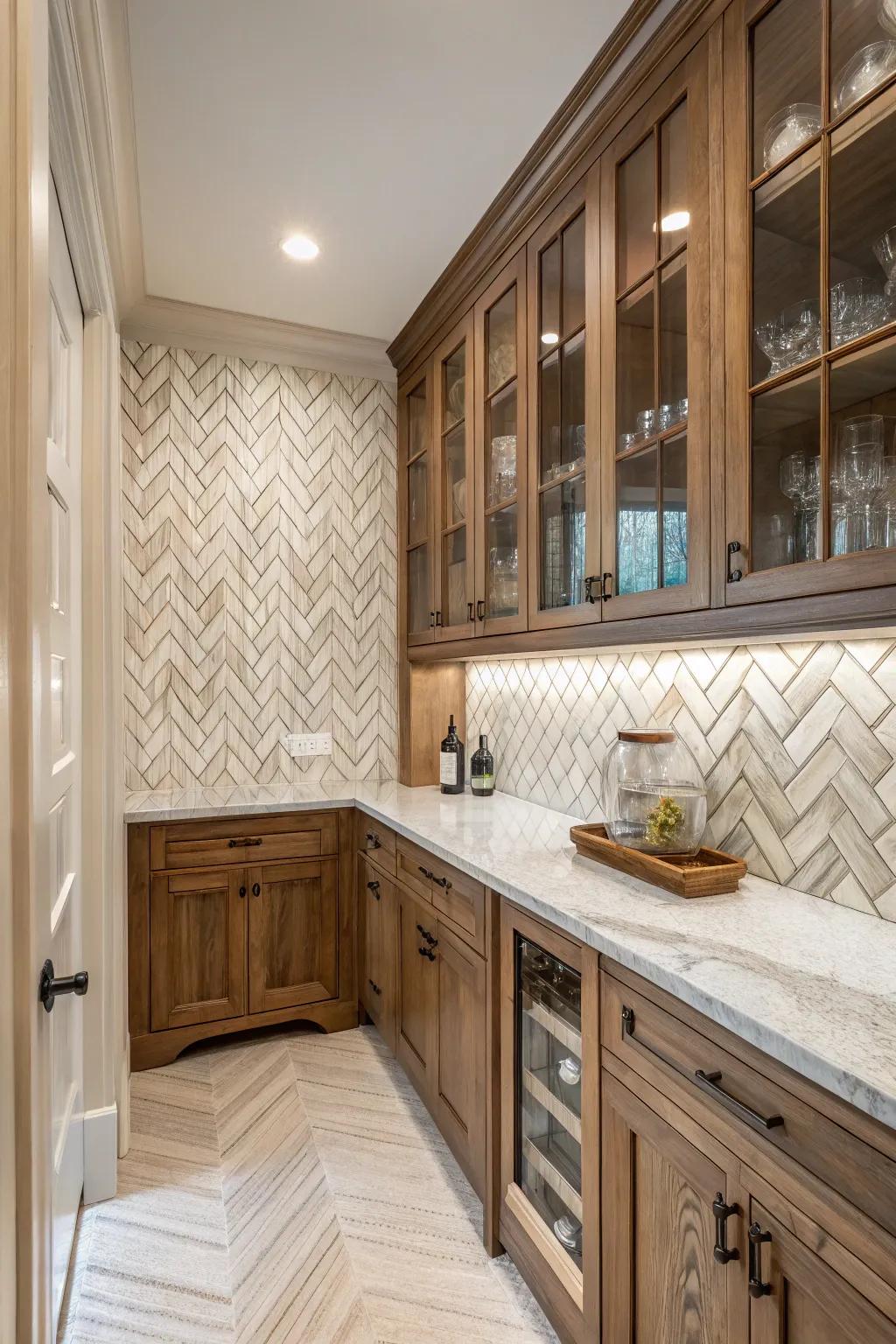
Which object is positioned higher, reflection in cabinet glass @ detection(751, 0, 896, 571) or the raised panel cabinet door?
reflection in cabinet glass @ detection(751, 0, 896, 571)

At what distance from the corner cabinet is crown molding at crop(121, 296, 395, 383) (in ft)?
8.03

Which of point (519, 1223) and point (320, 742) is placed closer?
point (519, 1223)

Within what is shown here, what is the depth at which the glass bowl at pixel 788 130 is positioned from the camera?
1.22 metres

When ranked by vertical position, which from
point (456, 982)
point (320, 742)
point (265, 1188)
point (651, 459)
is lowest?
point (265, 1188)

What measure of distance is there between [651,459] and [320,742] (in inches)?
81.8

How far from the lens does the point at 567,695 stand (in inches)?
96.9

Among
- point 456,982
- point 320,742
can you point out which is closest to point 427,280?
point 320,742

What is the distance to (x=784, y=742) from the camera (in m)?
1.63

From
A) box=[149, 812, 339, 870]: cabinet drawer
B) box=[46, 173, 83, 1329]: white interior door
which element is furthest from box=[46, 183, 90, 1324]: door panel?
box=[149, 812, 339, 870]: cabinet drawer

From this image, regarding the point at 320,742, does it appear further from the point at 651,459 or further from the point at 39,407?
the point at 39,407

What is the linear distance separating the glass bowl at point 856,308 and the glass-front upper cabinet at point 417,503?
184cm

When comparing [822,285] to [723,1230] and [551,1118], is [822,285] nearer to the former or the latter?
[723,1230]

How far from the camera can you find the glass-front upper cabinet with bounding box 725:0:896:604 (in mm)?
1120

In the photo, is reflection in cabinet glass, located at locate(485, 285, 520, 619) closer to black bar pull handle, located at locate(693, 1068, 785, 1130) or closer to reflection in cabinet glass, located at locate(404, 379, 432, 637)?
reflection in cabinet glass, located at locate(404, 379, 432, 637)
